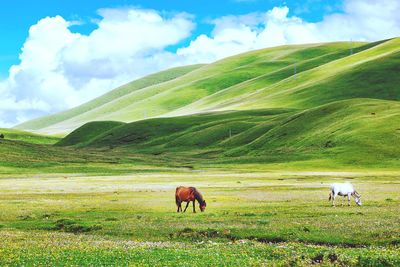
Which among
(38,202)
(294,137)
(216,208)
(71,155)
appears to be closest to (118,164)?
(71,155)

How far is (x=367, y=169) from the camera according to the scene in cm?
13675

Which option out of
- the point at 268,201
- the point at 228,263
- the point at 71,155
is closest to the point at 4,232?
the point at 228,263

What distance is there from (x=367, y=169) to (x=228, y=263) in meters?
121

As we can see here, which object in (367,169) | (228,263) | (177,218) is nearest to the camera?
(228,263)

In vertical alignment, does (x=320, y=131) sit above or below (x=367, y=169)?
above

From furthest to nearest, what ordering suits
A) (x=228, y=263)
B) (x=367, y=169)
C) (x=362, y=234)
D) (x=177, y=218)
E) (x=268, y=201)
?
1. (x=367, y=169)
2. (x=268, y=201)
3. (x=177, y=218)
4. (x=362, y=234)
5. (x=228, y=263)

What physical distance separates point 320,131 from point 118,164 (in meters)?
73.8

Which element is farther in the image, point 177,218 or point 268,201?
point 268,201

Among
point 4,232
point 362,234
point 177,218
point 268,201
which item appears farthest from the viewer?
point 268,201

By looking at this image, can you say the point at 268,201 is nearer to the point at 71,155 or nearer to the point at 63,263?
the point at 63,263

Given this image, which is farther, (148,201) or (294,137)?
(294,137)

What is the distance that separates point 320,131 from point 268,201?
5250 inches

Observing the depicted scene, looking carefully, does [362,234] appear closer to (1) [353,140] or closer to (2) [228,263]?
(2) [228,263]

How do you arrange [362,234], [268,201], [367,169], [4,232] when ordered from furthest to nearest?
[367,169] < [268,201] < [4,232] < [362,234]
